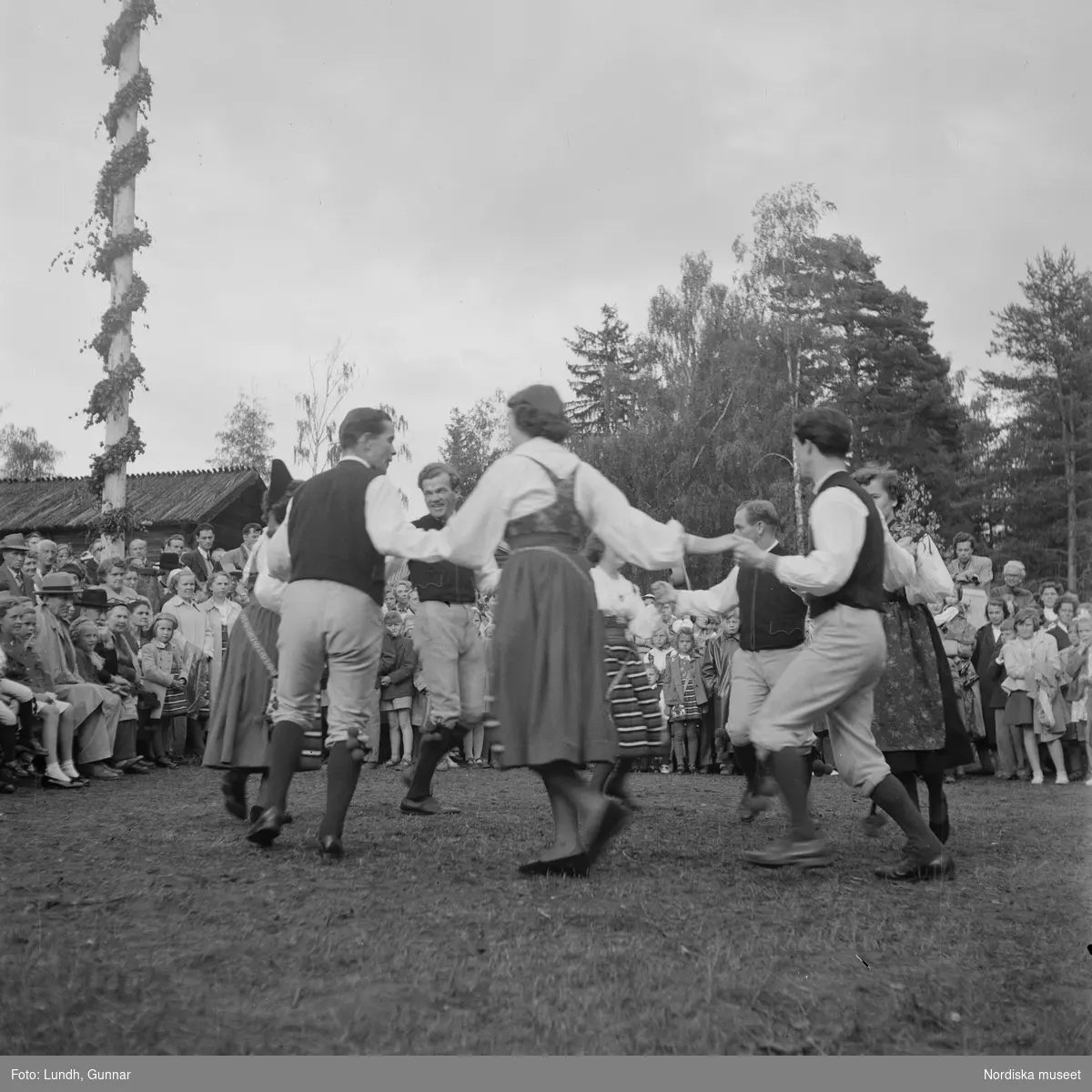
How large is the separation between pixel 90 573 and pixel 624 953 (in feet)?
43.2

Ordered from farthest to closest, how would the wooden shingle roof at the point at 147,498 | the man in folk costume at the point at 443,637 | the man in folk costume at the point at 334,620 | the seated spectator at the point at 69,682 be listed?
the wooden shingle roof at the point at 147,498 → the seated spectator at the point at 69,682 → the man in folk costume at the point at 443,637 → the man in folk costume at the point at 334,620

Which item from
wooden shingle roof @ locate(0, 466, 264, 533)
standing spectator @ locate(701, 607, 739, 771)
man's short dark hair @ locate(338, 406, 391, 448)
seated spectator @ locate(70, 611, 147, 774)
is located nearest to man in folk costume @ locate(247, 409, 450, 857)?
man's short dark hair @ locate(338, 406, 391, 448)

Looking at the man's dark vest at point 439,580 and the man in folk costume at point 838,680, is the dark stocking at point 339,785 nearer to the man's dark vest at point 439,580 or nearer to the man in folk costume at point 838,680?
the man in folk costume at point 838,680

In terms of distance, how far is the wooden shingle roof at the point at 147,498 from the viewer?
31688 mm

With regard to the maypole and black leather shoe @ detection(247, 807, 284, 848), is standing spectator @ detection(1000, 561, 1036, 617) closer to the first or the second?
black leather shoe @ detection(247, 807, 284, 848)

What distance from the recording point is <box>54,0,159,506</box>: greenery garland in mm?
19297

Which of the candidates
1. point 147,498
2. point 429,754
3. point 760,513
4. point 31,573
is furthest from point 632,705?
point 147,498

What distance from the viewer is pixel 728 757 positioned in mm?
12797

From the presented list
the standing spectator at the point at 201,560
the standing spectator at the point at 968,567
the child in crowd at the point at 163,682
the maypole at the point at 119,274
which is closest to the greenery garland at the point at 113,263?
the maypole at the point at 119,274

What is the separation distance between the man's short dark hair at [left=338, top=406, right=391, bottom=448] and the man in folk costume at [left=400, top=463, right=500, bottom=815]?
157 cm

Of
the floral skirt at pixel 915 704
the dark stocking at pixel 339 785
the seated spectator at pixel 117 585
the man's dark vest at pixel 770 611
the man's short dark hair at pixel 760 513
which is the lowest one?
the dark stocking at pixel 339 785

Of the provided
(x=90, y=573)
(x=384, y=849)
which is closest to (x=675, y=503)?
(x=90, y=573)

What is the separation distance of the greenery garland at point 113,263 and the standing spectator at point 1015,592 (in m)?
13.3
